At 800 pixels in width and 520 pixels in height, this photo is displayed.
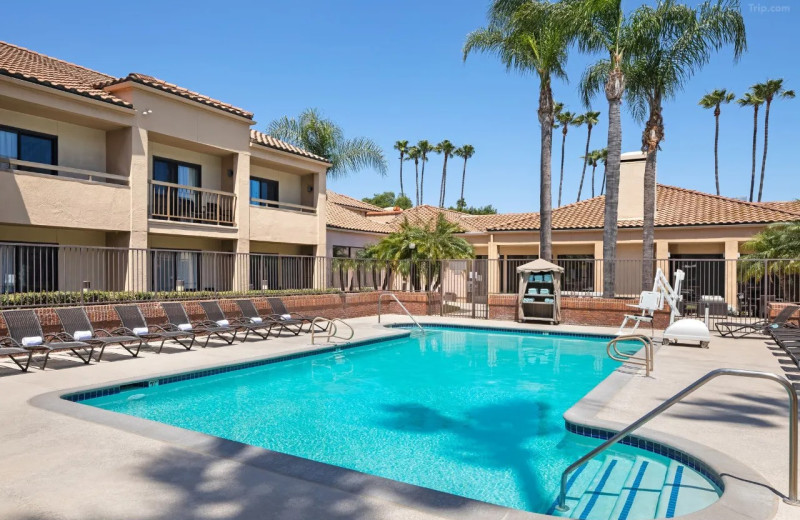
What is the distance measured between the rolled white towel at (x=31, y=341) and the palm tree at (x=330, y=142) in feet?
60.5

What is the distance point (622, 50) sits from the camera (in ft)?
65.6

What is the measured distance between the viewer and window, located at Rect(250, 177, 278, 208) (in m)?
23.2

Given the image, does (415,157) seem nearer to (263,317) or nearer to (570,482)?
(263,317)

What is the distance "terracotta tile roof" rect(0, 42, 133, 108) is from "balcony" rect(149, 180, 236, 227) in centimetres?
321

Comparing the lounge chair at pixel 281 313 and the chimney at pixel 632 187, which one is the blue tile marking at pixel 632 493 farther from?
the chimney at pixel 632 187

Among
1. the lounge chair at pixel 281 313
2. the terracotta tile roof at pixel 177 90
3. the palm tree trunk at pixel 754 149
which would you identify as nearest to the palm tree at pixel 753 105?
the palm tree trunk at pixel 754 149

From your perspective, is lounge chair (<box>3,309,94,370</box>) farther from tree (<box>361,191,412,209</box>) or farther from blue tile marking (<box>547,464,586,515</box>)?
tree (<box>361,191,412,209</box>)

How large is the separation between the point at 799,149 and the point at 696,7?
3175 cm

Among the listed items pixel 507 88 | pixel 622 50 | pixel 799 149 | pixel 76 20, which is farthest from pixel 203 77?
pixel 799 149

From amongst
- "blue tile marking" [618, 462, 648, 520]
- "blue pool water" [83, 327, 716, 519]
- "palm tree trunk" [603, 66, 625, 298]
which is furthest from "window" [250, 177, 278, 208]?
"blue tile marking" [618, 462, 648, 520]

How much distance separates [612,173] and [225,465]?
19.0 metres

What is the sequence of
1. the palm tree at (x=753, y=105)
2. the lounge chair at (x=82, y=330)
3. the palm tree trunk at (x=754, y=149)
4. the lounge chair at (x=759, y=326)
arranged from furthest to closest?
the palm tree trunk at (x=754, y=149)
the palm tree at (x=753, y=105)
the lounge chair at (x=759, y=326)
the lounge chair at (x=82, y=330)

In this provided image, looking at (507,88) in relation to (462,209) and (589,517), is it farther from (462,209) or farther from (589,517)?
(462,209)

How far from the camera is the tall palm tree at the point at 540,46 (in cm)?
2123
